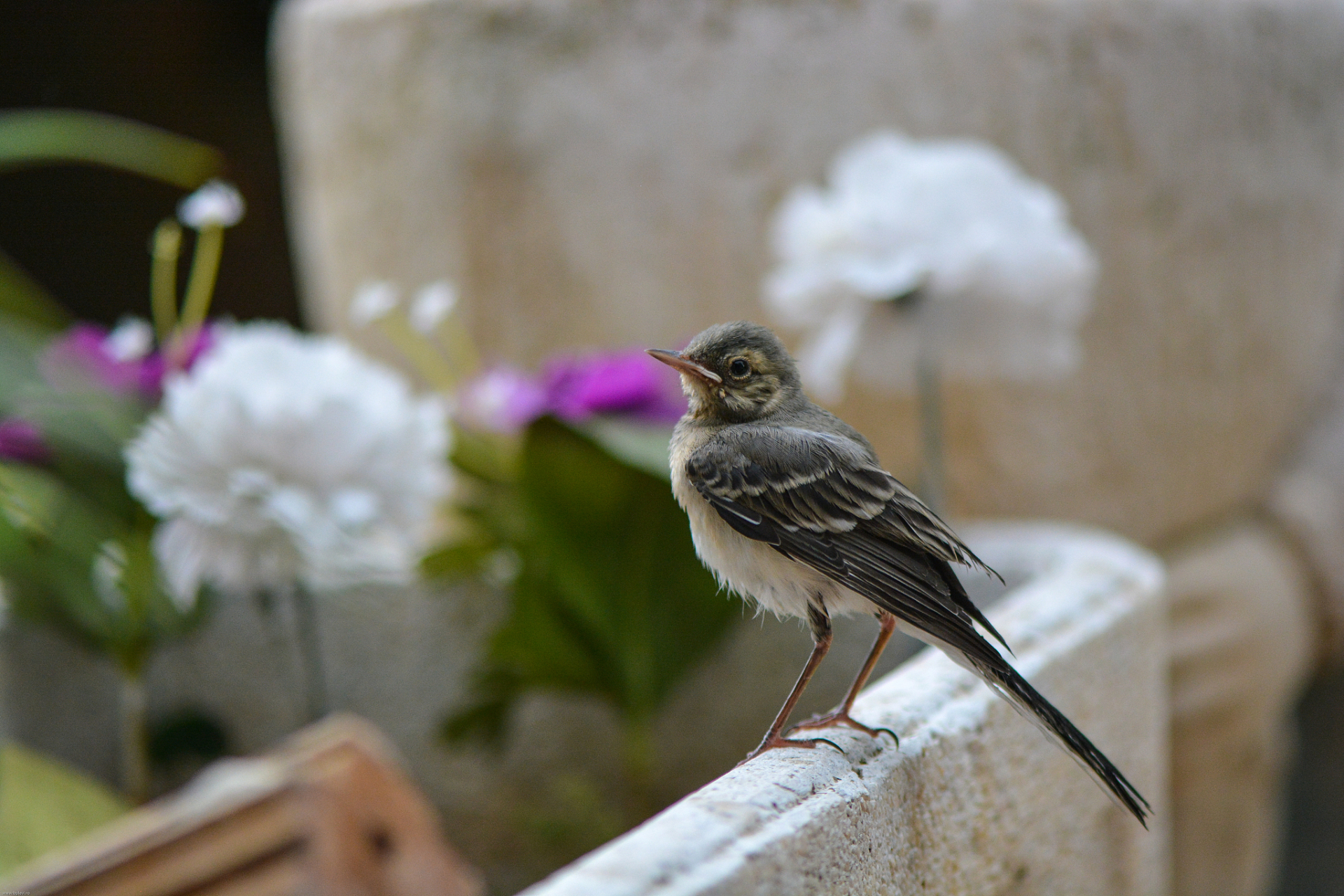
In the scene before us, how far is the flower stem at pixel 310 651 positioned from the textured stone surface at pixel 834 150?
1.32 ft

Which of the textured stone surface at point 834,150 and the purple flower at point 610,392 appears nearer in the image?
the purple flower at point 610,392

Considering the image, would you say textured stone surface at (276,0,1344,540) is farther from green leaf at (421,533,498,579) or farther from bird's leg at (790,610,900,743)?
bird's leg at (790,610,900,743)

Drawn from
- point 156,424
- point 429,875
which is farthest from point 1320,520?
point 156,424

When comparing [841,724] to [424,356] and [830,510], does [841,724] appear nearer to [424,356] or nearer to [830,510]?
[830,510]

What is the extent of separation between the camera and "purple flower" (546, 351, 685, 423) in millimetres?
854

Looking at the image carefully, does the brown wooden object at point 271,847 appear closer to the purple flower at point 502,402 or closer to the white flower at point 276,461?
the white flower at point 276,461

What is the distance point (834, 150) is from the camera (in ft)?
3.80

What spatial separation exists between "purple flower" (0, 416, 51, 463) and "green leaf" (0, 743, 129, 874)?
0.21m

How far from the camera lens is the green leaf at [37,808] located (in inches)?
28.1

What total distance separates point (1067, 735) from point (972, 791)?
125mm

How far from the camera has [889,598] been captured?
47cm

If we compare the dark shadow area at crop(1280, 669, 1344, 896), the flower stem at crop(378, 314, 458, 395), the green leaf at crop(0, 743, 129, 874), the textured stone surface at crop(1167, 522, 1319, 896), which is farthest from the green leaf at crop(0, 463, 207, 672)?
the dark shadow area at crop(1280, 669, 1344, 896)

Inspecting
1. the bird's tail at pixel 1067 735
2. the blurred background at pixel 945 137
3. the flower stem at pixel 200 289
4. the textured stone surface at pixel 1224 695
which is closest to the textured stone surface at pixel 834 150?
the blurred background at pixel 945 137

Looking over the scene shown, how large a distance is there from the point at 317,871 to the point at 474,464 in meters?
0.41
